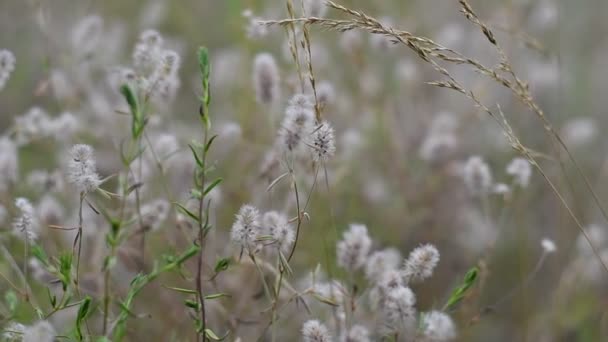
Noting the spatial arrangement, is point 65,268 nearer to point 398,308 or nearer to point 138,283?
point 138,283

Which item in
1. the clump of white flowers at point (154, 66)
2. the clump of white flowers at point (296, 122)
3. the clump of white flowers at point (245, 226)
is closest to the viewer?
the clump of white flowers at point (245, 226)

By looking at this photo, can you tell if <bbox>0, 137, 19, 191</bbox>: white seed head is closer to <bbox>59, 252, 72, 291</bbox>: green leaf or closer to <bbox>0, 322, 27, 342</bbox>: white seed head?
<bbox>0, 322, 27, 342</bbox>: white seed head

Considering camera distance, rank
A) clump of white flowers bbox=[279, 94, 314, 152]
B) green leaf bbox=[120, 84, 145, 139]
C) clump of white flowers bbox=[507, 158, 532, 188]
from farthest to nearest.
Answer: clump of white flowers bbox=[507, 158, 532, 188] < clump of white flowers bbox=[279, 94, 314, 152] < green leaf bbox=[120, 84, 145, 139]

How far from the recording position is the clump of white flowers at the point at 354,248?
144 centimetres

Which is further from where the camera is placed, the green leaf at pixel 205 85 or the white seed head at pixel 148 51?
the white seed head at pixel 148 51

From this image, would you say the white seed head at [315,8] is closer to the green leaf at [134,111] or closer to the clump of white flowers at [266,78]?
the clump of white flowers at [266,78]

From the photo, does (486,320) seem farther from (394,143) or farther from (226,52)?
(226,52)

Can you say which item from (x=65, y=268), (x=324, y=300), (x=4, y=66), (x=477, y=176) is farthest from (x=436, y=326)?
(x=4, y=66)

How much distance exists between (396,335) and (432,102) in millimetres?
1681

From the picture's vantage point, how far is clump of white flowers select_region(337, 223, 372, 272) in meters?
1.44

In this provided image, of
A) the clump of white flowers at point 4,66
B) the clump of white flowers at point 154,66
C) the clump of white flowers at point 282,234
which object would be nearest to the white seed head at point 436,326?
the clump of white flowers at point 282,234

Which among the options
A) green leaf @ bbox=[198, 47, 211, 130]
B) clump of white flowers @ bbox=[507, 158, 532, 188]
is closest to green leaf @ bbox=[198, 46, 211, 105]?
green leaf @ bbox=[198, 47, 211, 130]

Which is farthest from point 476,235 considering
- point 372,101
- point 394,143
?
point 372,101

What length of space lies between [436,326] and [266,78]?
0.64 meters
